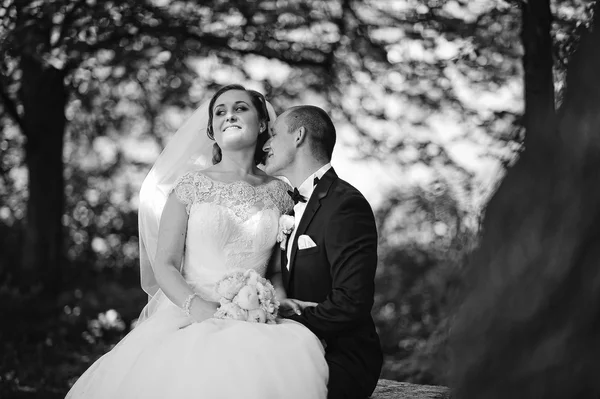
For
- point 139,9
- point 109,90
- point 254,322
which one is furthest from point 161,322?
point 109,90

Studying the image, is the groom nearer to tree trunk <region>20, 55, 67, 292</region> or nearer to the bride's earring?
the bride's earring

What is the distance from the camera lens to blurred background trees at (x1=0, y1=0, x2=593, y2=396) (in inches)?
273

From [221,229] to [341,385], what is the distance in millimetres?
962

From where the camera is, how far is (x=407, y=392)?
3.93 m

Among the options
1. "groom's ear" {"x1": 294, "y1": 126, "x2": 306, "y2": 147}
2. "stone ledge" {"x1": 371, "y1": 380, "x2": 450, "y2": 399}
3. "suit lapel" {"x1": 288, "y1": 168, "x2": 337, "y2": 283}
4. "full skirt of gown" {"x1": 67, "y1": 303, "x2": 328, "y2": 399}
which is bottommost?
"stone ledge" {"x1": 371, "y1": 380, "x2": 450, "y2": 399}

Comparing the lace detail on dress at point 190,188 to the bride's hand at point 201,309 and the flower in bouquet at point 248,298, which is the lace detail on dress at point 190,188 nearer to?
the bride's hand at point 201,309

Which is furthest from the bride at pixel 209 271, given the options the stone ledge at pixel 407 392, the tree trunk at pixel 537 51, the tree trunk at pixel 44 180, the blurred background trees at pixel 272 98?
the tree trunk at pixel 44 180

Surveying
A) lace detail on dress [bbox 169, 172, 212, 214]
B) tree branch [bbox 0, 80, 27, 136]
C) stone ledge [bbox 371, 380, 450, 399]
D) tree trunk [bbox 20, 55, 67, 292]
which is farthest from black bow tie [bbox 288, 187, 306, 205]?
tree trunk [bbox 20, 55, 67, 292]

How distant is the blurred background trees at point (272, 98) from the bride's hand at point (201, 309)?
12.3ft

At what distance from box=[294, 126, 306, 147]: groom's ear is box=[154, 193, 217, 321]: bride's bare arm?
64 centimetres

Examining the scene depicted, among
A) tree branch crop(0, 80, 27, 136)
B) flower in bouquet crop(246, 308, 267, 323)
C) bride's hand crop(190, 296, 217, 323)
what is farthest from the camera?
tree branch crop(0, 80, 27, 136)

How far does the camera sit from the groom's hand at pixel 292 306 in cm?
317

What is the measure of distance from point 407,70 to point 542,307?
7.20 metres

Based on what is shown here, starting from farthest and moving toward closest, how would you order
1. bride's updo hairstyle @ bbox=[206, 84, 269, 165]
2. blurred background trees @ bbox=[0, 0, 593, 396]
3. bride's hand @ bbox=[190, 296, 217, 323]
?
blurred background trees @ bbox=[0, 0, 593, 396] < bride's updo hairstyle @ bbox=[206, 84, 269, 165] < bride's hand @ bbox=[190, 296, 217, 323]
